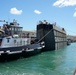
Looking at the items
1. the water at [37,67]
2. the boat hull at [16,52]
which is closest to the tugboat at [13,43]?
the boat hull at [16,52]

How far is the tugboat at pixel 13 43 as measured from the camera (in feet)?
68.5

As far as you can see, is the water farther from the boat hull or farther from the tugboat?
the tugboat

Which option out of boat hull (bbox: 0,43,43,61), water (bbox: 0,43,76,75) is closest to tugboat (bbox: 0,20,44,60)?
boat hull (bbox: 0,43,43,61)

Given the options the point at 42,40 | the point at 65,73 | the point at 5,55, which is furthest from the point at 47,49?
the point at 65,73

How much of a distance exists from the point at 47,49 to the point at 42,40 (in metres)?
1.85

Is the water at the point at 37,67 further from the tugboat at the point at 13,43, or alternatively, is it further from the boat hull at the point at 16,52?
the tugboat at the point at 13,43

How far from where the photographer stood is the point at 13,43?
2391 centimetres

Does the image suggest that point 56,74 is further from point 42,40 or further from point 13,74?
point 42,40

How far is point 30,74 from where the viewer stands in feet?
47.7

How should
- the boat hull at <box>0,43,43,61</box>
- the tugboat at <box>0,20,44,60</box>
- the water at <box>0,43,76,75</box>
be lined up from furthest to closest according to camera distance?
the tugboat at <box>0,20,44,60</box>
the boat hull at <box>0,43,43,61</box>
the water at <box>0,43,76,75</box>

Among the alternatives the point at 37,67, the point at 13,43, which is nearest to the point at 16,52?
the point at 13,43

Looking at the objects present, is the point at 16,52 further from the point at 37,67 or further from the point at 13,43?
the point at 37,67

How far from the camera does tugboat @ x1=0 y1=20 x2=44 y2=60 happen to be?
20869 millimetres

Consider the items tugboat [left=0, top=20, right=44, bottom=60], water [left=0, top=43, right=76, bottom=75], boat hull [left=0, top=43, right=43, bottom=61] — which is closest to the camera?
water [left=0, top=43, right=76, bottom=75]
